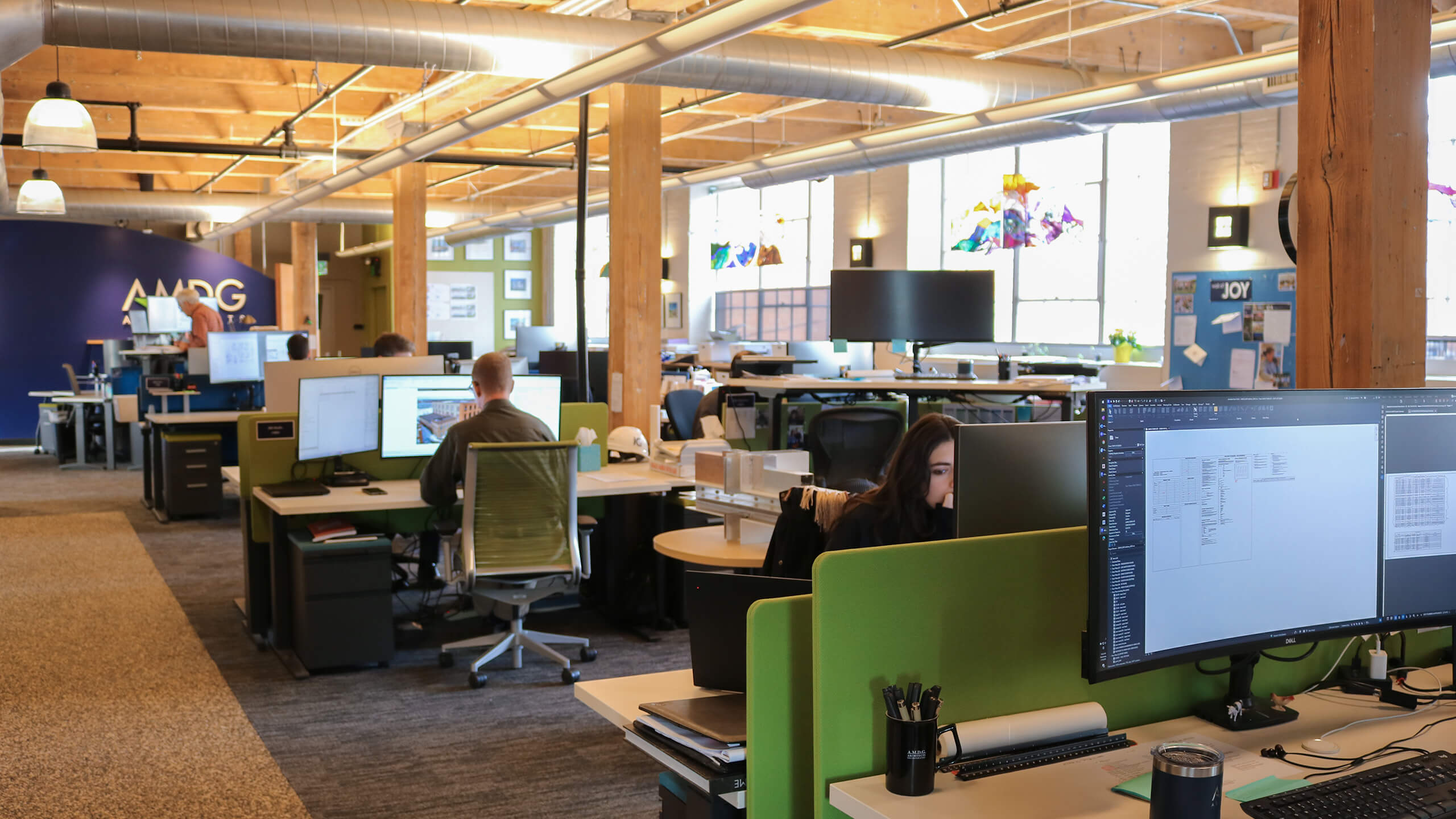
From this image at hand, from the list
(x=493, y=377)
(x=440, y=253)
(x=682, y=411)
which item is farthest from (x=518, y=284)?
(x=493, y=377)

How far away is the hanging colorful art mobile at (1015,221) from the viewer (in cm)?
1198

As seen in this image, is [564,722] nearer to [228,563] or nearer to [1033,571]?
[1033,571]

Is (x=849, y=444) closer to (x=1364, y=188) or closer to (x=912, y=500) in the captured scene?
(x=912, y=500)

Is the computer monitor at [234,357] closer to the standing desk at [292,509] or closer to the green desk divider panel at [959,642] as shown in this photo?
the standing desk at [292,509]

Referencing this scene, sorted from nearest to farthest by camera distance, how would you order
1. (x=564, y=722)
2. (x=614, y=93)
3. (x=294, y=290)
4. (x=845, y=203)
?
(x=564, y=722), (x=614, y=93), (x=845, y=203), (x=294, y=290)

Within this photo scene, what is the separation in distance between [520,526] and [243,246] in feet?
65.0

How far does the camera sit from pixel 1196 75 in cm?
638

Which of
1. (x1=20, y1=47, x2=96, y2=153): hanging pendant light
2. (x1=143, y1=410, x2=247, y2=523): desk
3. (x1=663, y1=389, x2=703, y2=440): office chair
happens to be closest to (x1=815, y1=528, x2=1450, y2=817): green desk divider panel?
(x1=20, y1=47, x2=96, y2=153): hanging pendant light

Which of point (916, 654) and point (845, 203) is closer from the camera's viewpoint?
point (916, 654)

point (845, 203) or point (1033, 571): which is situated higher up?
point (845, 203)

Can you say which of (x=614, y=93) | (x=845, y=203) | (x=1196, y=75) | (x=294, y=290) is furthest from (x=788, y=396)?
(x=294, y=290)

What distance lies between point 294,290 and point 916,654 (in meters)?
19.4

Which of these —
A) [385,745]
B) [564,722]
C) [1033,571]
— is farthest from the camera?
[564,722]

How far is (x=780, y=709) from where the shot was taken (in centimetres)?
172
